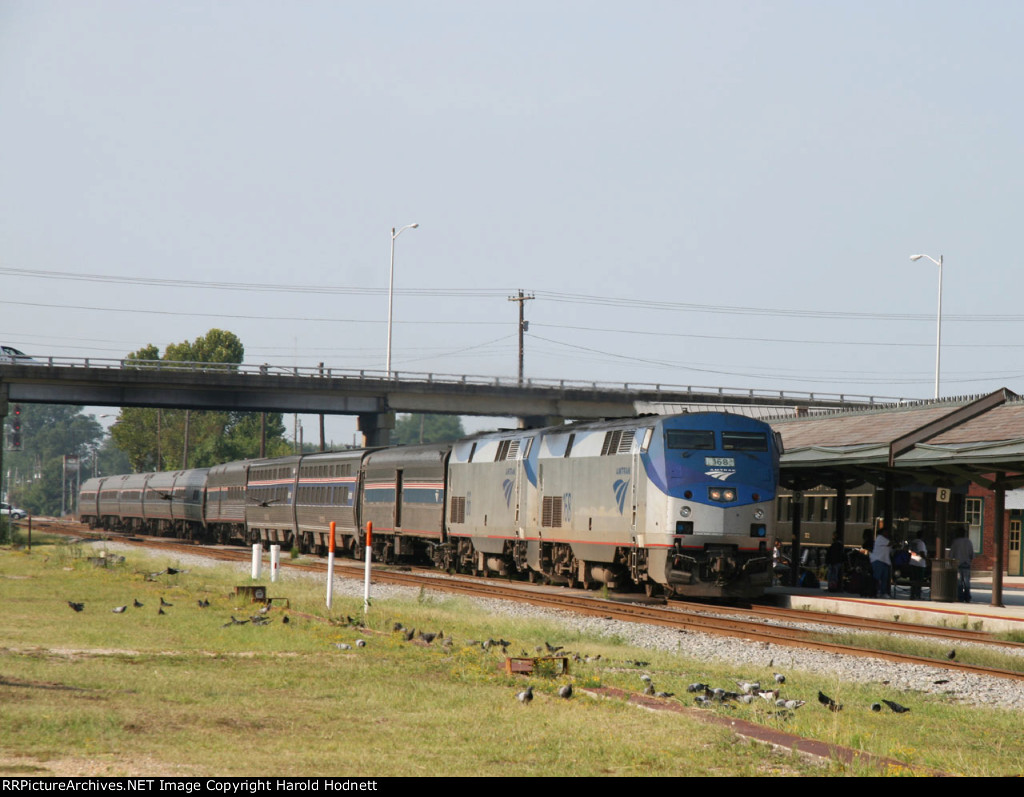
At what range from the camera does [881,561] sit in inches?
1112

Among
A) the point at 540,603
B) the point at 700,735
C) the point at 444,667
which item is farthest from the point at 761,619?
the point at 700,735

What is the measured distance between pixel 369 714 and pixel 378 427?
2474 inches

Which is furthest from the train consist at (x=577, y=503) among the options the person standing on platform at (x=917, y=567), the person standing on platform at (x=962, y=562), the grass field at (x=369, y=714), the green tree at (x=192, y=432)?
the green tree at (x=192, y=432)

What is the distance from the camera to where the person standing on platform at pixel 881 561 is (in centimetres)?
2808

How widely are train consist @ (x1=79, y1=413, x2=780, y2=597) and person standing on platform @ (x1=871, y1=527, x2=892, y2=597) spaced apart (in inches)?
162

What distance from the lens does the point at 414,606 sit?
2241 cm

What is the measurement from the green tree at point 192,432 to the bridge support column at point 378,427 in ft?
133

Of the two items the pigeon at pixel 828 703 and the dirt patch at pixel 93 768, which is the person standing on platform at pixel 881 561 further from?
the dirt patch at pixel 93 768

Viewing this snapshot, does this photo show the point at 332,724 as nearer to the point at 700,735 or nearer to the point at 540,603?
the point at 700,735

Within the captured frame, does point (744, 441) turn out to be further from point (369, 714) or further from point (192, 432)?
point (192, 432)

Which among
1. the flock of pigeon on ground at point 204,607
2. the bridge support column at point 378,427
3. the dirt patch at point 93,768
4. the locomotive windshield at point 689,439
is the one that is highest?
the bridge support column at point 378,427

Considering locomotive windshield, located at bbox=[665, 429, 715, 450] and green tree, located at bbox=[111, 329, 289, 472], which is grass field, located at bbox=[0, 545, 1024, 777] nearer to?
locomotive windshield, located at bbox=[665, 429, 715, 450]

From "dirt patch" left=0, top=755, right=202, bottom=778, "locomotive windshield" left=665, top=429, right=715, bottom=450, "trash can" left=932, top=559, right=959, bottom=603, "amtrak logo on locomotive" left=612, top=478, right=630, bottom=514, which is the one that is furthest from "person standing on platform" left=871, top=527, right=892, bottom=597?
"dirt patch" left=0, top=755, right=202, bottom=778

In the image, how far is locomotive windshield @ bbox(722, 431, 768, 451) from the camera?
24859mm
